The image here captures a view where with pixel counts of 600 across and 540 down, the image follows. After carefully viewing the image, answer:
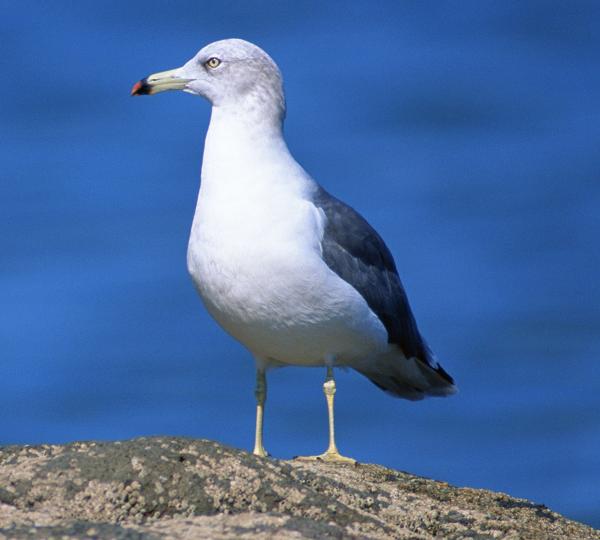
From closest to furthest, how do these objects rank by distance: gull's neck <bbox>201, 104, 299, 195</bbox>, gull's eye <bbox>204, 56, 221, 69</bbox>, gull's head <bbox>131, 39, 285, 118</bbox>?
gull's neck <bbox>201, 104, 299, 195</bbox> → gull's head <bbox>131, 39, 285, 118</bbox> → gull's eye <bbox>204, 56, 221, 69</bbox>

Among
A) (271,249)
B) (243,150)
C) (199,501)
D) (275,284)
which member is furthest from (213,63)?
(199,501)

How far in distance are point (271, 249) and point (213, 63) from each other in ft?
4.92

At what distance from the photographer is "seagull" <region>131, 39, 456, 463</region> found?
7273mm

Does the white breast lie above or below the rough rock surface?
above

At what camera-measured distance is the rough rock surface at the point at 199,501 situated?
3.71 m

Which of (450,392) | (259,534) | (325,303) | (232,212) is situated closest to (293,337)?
(325,303)

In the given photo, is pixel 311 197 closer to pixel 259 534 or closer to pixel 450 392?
pixel 450 392

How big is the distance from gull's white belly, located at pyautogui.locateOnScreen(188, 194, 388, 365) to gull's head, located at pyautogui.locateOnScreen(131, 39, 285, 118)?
0.82 metres

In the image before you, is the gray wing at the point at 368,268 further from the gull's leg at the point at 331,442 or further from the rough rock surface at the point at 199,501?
the rough rock surface at the point at 199,501

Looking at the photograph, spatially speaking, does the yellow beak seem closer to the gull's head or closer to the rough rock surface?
the gull's head

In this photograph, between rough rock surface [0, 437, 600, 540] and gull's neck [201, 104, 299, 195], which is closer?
rough rock surface [0, 437, 600, 540]

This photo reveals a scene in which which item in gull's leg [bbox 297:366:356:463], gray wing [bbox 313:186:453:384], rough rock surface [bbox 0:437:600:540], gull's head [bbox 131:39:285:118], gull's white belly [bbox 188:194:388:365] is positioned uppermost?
gull's head [bbox 131:39:285:118]

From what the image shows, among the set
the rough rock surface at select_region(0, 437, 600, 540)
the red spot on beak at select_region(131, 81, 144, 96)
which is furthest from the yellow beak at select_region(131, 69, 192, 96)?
the rough rock surface at select_region(0, 437, 600, 540)

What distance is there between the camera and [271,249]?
23.7 ft
